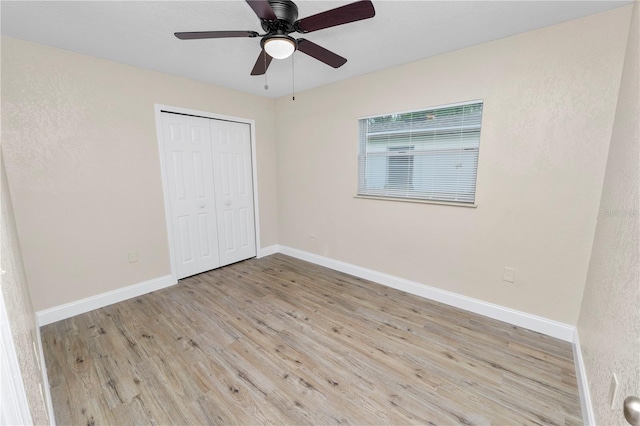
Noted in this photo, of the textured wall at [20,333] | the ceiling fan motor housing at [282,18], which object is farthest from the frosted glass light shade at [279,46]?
the textured wall at [20,333]

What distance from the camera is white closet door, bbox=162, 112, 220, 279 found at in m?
3.24

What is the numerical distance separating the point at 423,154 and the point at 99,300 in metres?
3.75

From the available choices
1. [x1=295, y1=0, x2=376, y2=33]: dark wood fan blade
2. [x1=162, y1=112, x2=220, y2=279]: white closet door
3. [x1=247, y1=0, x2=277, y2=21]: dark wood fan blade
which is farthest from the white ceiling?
[x1=162, y1=112, x2=220, y2=279]: white closet door

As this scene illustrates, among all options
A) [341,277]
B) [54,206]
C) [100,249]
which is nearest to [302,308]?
[341,277]

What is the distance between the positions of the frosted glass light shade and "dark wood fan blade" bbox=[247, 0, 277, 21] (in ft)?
0.37

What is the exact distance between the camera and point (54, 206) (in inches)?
97.0

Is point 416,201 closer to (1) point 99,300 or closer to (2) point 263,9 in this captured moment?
(2) point 263,9

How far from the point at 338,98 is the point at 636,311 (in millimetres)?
3167

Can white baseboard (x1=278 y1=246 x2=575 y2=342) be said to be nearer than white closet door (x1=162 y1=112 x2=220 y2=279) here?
Yes

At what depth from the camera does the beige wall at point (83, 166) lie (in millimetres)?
2289

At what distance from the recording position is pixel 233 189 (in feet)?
12.8

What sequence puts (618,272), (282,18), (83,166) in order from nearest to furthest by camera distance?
(618,272) → (282,18) → (83,166)

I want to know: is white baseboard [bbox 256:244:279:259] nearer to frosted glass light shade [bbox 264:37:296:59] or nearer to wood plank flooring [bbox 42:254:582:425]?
wood plank flooring [bbox 42:254:582:425]

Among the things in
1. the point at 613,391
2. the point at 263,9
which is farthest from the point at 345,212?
the point at 613,391
